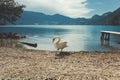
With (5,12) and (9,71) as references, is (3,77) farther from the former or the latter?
(5,12)

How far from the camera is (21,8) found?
6862 cm

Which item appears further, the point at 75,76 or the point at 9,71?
the point at 9,71

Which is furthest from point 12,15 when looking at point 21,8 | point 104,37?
point 104,37

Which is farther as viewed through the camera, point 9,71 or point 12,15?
point 12,15

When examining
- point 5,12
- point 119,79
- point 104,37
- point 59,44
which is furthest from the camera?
point 5,12

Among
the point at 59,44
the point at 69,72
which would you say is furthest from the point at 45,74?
the point at 59,44

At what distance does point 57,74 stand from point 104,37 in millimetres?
→ 48339

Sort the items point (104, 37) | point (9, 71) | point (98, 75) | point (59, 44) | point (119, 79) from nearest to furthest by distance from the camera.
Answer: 1. point (119, 79)
2. point (98, 75)
3. point (9, 71)
4. point (59, 44)
5. point (104, 37)

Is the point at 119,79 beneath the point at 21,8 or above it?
beneath

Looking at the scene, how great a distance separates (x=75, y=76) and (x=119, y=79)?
1860mm

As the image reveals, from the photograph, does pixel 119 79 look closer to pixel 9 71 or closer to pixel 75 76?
pixel 75 76

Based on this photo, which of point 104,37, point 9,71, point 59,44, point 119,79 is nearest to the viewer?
point 119,79

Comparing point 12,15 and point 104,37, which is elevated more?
point 12,15

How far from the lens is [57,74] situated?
10.5 m
